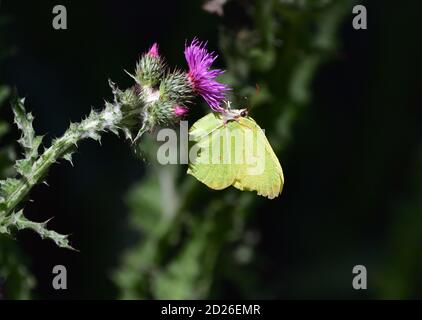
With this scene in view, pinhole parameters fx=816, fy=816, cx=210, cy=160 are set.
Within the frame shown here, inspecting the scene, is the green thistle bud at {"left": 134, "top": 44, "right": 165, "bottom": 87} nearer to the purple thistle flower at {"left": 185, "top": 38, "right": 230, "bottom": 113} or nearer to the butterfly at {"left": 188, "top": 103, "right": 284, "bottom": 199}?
the purple thistle flower at {"left": 185, "top": 38, "right": 230, "bottom": 113}

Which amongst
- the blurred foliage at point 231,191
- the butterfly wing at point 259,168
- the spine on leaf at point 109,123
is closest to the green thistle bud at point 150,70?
the spine on leaf at point 109,123

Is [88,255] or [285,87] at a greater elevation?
[285,87]

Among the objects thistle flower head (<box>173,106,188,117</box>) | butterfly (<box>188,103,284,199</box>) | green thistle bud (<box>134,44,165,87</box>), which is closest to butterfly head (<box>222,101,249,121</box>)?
butterfly (<box>188,103,284,199</box>)

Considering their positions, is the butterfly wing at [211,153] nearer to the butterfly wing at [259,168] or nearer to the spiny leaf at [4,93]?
the butterfly wing at [259,168]

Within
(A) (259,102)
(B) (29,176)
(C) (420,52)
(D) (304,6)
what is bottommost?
(B) (29,176)

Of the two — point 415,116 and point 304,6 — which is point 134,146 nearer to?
point 304,6

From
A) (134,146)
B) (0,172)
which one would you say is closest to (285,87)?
(0,172)

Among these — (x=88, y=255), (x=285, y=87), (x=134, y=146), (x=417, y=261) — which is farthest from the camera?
(x=417, y=261)
